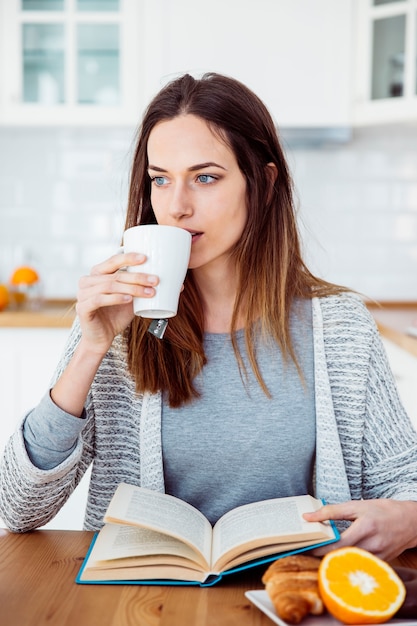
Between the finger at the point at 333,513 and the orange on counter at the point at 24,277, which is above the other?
the orange on counter at the point at 24,277

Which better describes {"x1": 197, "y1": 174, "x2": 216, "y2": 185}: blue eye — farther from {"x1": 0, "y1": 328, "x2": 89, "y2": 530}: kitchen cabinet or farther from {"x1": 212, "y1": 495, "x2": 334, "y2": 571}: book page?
{"x1": 0, "y1": 328, "x2": 89, "y2": 530}: kitchen cabinet

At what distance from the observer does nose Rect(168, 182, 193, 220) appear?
1.25 metres

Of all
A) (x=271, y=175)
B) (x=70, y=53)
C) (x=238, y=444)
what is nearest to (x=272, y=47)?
(x=70, y=53)

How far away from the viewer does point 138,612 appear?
0.82 meters

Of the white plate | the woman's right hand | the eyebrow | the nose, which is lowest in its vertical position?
the white plate

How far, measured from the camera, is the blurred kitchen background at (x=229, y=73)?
9.42ft

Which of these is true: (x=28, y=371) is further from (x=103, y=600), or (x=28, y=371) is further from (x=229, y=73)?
(x=103, y=600)

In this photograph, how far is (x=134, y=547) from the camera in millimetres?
923

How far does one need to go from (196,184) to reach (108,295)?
0.30 metres

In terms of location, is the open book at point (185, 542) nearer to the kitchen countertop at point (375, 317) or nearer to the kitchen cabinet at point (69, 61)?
the kitchen countertop at point (375, 317)

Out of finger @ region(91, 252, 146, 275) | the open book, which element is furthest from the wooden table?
finger @ region(91, 252, 146, 275)

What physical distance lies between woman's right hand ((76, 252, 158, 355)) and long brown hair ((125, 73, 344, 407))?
0.54 feet

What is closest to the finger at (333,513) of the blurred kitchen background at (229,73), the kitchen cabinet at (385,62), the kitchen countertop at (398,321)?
the kitchen countertop at (398,321)

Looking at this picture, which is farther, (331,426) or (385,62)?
(385,62)
